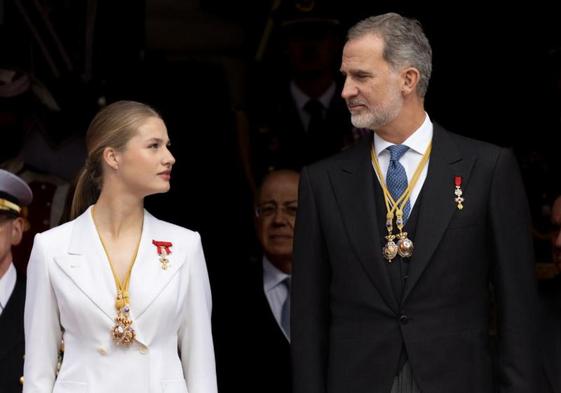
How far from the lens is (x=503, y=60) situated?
24.0 ft

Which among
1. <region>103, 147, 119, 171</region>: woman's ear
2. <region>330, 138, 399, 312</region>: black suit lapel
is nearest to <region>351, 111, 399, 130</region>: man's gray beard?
<region>330, 138, 399, 312</region>: black suit lapel

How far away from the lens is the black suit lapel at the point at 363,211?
4645 mm

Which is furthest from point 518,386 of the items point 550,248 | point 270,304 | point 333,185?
point 550,248

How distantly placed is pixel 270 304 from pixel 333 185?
1.29m

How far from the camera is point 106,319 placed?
180 inches

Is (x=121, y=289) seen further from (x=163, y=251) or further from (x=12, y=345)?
(x=12, y=345)

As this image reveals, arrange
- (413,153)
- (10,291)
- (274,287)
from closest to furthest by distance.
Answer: (413,153) → (10,291) → (274,287)

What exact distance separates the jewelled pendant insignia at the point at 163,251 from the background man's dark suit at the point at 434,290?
0.43 m

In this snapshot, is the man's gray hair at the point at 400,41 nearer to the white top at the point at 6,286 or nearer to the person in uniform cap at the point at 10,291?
the person in uniform cap at the point at 10,291

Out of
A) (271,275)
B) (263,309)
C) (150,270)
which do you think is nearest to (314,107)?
(271,275)

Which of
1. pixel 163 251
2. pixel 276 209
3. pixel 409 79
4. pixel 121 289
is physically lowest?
pixel 121 289

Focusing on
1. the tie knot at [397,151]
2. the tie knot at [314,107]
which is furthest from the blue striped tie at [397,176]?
the tie knot at [314,107]

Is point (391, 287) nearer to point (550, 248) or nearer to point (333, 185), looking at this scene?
point (333, 185)

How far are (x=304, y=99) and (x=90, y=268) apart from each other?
259 centimetres
